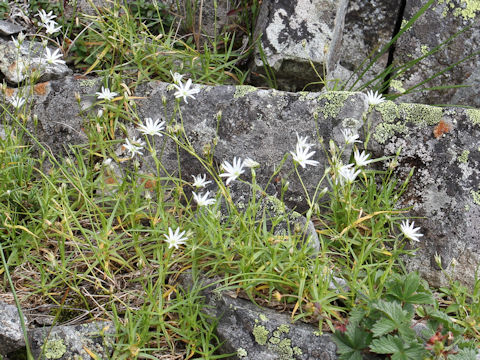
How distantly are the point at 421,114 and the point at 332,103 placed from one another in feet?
1.77

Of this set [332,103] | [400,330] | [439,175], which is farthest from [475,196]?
[400,330]

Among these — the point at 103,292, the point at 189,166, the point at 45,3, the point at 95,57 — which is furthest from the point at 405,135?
the point at 45,3

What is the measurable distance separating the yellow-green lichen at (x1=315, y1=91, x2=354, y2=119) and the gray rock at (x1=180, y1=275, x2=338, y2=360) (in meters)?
1.25

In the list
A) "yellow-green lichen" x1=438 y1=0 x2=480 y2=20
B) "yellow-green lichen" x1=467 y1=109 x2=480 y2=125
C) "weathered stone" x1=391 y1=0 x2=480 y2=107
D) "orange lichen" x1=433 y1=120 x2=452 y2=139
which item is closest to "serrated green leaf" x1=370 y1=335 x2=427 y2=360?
"orange lichen" x1=433 y1=120 x2=452 y2=139

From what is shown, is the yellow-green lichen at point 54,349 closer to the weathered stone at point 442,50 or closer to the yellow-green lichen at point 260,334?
the yellow-green lichen at point 260,334

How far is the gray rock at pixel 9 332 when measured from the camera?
2.16m

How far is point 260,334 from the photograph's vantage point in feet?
7.45

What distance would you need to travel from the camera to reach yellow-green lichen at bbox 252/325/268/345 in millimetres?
2262

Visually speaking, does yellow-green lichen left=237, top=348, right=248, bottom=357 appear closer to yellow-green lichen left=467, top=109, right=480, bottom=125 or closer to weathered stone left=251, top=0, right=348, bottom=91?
yellow-green lichen left=467, top=109, right=480, bottom=125

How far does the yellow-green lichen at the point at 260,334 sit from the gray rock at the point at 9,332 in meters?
0.99

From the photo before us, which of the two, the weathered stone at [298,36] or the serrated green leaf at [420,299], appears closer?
the serrated green leaf at [420,299]

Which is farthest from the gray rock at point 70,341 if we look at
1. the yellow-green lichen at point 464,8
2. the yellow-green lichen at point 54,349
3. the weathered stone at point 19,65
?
the yellow-green lichen at point 464,8

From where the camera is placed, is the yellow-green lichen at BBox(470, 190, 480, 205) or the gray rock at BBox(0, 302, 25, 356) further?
the yellow-green lichen at BBox(470, 190, 480, 205)

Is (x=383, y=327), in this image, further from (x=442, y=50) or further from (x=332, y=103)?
(x=442, y=50)
